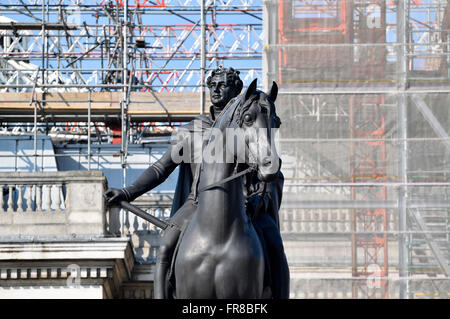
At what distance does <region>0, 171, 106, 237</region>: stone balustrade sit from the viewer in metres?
26.0

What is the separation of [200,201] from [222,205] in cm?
25

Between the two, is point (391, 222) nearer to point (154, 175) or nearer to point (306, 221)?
point (306, 221)

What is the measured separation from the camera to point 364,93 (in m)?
26.5

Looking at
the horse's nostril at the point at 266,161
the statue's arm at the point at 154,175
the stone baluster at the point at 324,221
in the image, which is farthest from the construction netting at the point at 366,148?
the horse's nostril at the point at 266,161

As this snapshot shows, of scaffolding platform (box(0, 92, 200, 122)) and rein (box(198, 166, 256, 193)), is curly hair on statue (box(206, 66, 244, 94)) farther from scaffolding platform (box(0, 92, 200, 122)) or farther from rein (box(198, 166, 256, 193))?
scaffolding platform (box(0, 92, 200, 122))

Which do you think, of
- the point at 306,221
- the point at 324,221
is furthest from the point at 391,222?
the point at 306,221

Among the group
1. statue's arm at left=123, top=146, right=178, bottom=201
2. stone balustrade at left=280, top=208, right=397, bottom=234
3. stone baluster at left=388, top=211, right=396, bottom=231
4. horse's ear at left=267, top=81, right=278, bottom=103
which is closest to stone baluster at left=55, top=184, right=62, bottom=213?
stone balustrade at left=280, top=208, right=397, bottom=234

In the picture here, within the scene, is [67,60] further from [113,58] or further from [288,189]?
[288,189]

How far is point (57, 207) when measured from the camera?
26.3 meters

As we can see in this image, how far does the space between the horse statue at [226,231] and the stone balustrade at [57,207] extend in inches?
455

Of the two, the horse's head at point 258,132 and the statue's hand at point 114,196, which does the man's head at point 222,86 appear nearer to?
the statue's hand at point 114,196

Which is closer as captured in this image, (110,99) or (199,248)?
(199,248)
